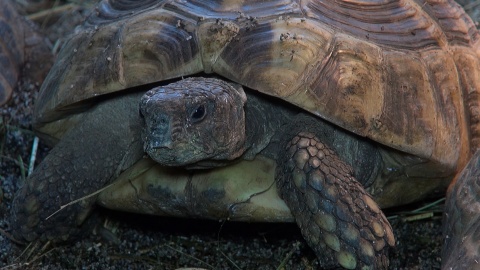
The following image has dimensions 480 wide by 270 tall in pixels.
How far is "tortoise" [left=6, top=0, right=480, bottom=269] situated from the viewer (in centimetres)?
313

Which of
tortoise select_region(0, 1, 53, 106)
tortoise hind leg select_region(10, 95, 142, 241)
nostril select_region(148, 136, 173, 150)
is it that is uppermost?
nostril select_region(148, 136, 173, 150)

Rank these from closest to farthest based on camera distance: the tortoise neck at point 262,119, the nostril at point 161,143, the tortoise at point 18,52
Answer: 1. the nostril at point 161,143
2. the tortoise neck at point 262,119
3. the tortoise at point 18,52

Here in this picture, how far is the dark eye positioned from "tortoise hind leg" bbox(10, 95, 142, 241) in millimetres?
552

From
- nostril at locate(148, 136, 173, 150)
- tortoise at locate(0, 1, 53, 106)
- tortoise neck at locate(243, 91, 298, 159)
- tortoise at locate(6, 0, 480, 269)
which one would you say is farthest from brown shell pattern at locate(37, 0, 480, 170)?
tortoise at locate(0, 1, 53, 106)

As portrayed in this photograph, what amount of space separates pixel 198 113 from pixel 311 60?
0.50 metres

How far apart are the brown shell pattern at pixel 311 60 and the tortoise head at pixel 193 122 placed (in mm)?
132

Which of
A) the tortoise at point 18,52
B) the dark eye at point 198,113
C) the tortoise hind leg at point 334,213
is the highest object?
the dark eye at point 198,113

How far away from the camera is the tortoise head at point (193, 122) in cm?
292

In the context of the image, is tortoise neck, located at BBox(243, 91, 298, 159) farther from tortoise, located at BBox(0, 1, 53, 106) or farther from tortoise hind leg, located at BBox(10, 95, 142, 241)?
tortoise, located at BBox(0, 1, 53, 106)

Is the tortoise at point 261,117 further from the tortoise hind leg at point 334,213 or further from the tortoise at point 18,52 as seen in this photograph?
the tortoise at point 18,52

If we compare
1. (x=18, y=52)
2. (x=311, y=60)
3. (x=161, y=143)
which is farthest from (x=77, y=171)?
(x=18, y=52)

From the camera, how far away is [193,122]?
299 cm

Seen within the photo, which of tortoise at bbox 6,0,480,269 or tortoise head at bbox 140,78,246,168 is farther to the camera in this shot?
tortoise at bbox 6,0,480,269

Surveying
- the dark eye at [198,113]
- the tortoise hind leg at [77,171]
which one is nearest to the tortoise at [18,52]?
the tortoise hind leg at [77,171]
